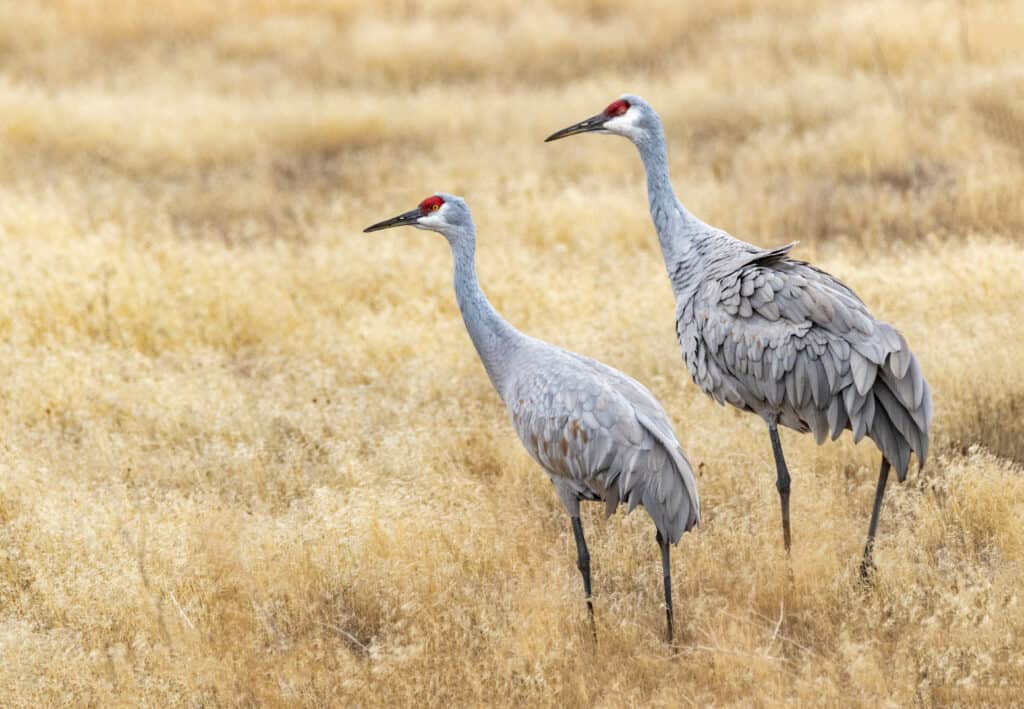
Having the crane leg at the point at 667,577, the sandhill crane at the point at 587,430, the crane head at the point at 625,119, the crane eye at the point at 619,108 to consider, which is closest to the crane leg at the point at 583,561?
the sandhill crane at the point at 587,430

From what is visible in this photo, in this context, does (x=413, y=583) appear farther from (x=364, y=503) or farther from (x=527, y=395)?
(x=527, y=395)

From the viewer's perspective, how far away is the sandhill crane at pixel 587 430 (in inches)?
184

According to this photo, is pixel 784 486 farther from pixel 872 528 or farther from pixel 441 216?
pixel 441 216

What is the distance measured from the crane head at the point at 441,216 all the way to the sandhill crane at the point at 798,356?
1.13 metres

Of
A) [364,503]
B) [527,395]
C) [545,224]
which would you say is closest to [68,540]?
[364,503]

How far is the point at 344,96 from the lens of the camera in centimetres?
1371

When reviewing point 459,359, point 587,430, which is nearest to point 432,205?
point 587,430

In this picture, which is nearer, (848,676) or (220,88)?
(848,676)

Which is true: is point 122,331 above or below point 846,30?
below

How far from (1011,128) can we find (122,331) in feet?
25.4

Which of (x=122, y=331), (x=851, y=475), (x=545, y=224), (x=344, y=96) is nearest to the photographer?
(x=851, y=475)

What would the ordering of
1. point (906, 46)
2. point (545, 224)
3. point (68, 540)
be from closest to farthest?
1. point (68, 540)
2. point (545, 224)
3. point (906, 46)

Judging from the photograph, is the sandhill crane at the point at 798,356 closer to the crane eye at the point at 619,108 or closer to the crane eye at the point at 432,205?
the crane eye at the point at 619,108

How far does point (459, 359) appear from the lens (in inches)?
300
